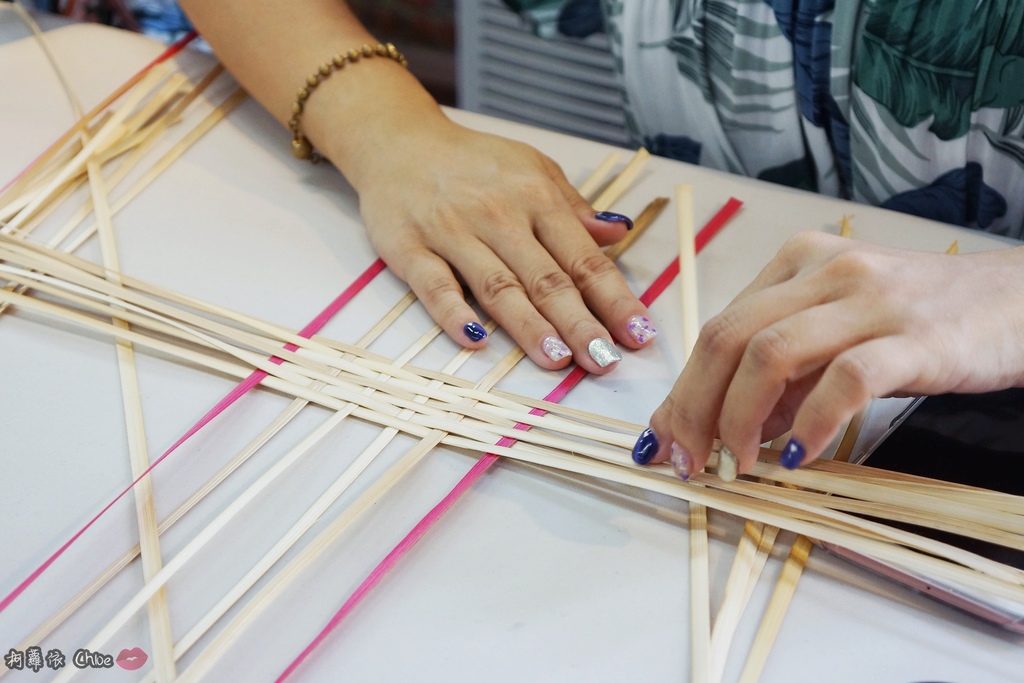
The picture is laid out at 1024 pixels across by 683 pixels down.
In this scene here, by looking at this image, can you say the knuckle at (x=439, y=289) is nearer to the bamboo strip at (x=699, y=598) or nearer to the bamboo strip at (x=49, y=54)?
the bamboo strip at (x=699, y=598)

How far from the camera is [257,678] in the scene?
1.51 ft

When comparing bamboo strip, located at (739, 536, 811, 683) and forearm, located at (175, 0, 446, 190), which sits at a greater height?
forearm, located at (175, 0, 446, 190)

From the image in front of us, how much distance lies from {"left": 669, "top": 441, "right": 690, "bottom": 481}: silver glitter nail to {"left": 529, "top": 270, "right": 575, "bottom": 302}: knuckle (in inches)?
7.4

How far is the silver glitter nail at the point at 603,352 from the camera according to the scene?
2.04 feet

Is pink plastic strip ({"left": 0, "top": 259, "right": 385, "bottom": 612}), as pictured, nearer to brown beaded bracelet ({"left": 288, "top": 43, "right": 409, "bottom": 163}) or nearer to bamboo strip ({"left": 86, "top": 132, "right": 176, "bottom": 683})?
bamboo strip ({"left": 86, "top": 132, "right": 176, "bottom": 683})

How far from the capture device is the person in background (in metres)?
0.46

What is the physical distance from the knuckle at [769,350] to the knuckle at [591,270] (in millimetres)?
229

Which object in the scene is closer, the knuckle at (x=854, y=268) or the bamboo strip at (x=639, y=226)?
the knuckle at (x=854, y=268)

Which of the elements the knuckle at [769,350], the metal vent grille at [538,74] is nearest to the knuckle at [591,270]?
the knuckle at [769,350]

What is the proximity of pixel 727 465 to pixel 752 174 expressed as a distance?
20.7 inches

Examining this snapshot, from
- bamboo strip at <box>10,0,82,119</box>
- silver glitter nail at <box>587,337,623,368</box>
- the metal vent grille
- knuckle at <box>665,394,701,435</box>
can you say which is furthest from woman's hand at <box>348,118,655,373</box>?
the metal vent grille

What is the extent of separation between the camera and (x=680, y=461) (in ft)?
1.69

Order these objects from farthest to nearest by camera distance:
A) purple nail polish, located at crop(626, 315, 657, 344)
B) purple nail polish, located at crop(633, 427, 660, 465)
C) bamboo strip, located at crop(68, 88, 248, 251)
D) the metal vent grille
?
the metal vent grille, bamboo strip, located at crop(68, 88, 248, 251), purple nail polish, located at crop(626, 315, 657, 344), purple nail polish, located at crop(633, 427, 660, 465)

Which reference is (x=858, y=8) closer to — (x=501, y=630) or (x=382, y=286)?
(x=382, y=286)
